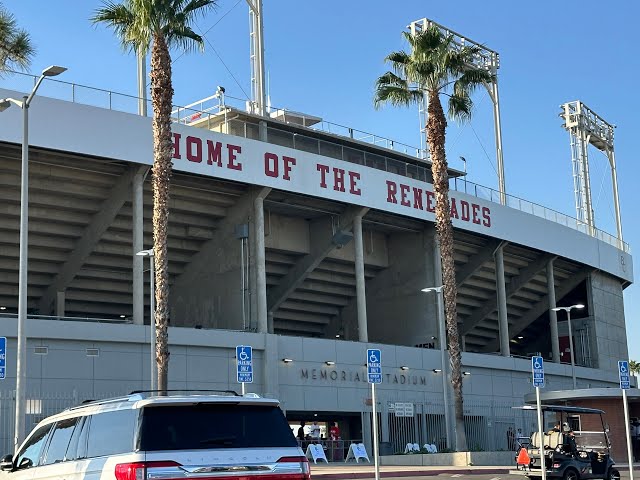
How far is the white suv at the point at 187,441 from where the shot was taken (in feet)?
30.2

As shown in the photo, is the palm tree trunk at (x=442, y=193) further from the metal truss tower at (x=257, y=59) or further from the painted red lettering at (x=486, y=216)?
the painted red lettering at (x=486, y=216)

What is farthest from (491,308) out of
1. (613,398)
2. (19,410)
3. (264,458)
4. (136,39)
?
(264,458)

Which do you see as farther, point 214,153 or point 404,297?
point 404,297

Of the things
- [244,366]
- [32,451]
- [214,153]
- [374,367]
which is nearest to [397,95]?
[214,153]

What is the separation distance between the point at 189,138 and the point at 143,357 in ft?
28.8

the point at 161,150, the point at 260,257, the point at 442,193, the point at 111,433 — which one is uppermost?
the point at 442,193

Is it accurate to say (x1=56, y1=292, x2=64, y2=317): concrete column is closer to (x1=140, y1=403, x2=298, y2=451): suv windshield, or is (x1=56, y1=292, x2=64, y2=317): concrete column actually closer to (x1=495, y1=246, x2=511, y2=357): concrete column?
(x1=495, y1=246, x2=511, y2=357): concrete column

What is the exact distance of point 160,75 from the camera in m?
31.2

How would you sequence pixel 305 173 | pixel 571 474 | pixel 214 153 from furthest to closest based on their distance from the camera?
pixel 305 173
pixel 214 153
pixel 571 474

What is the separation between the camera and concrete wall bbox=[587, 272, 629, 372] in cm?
6569

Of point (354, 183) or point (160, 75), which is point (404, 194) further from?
point (160, 75)

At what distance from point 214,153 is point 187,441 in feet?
108

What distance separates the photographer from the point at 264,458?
9547 millimetres

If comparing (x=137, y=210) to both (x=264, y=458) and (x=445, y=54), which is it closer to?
(x=445, y=54)
